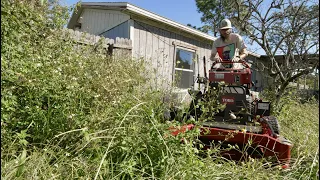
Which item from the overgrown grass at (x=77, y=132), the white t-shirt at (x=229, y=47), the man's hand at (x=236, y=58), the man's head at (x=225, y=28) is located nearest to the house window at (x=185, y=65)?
the white t-shirt at (x=229, y=47)

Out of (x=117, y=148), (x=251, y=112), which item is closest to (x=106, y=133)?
(x=117, y=148)

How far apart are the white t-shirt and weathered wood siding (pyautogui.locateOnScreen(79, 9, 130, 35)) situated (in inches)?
142

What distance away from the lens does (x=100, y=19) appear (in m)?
8.75

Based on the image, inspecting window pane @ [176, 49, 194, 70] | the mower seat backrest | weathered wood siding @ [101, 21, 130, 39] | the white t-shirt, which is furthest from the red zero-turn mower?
window pane @ [176, 49, 194, 70]

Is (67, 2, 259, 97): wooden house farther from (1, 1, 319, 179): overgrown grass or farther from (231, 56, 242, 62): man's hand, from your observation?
(1, 1, 319, 179): overgrown grass

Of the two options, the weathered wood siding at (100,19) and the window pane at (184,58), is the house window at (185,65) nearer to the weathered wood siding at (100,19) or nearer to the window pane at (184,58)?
the window pane at (184,58)

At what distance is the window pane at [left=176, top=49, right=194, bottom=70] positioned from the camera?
8703 millimetres

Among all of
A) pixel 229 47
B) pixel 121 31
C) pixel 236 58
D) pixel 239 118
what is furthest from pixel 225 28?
pixel 121 31

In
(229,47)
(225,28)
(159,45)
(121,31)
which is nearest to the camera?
(225,28)

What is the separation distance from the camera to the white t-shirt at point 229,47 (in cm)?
407

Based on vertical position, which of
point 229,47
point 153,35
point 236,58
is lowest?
point 236,58

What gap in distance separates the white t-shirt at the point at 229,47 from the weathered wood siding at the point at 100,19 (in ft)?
11.8

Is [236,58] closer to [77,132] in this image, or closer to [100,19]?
[77,132]

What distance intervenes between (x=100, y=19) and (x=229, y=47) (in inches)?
231
